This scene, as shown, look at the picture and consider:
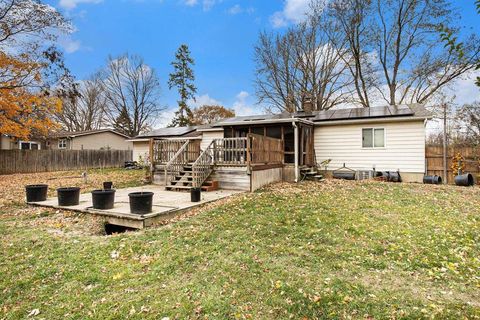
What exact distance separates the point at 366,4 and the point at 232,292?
25.1 metres

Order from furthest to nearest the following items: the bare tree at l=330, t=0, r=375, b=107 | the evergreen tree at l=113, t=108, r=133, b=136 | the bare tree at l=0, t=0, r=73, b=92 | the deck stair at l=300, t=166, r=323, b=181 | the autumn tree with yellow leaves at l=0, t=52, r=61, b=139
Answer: the evergreen tree at l=113, t=108, r=133, b=136 → the bare tree at l=330, t=0, r=375, b=107 → the autumn tree with yellow leaves at l=0, t=52, r=61, b=139 → the bare tree at l=0, t=0, r=73, b=92 → the deck stair at l=300, t=166, r=323, b=181

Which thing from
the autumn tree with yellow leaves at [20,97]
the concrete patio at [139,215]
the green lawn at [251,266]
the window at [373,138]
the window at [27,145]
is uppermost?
the autumn tree with yellow leaves at [20,97]

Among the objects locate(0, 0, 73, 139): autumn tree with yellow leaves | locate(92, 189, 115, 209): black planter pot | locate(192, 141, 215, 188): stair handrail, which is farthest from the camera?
locate(0, 0, 73, 139): autumn tree with yellow leaves

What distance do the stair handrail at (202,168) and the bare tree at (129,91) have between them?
27.7 metres

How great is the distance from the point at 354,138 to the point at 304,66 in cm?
1363

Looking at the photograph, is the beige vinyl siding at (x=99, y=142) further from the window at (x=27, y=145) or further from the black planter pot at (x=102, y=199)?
the black planter pot at (x=102, y=199)

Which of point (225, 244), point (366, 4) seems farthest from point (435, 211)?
point (366, 4)

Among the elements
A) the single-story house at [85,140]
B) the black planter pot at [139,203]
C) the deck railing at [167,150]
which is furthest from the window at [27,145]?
the black planter pot at [139,203]

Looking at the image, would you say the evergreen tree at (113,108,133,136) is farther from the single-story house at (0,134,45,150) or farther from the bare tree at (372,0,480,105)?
the bare tree at (372,0,480,105)

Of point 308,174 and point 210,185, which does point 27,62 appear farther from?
point 308,174

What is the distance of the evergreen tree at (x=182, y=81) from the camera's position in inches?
1337

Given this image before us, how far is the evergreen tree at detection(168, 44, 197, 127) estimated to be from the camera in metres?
34.0

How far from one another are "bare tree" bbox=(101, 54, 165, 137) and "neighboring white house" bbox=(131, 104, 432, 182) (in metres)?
25.4

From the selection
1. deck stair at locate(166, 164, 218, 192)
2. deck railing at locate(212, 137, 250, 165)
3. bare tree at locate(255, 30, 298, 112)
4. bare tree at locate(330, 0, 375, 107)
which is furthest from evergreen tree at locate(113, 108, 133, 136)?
deck railing at locate(212, 137, 250, 165)
